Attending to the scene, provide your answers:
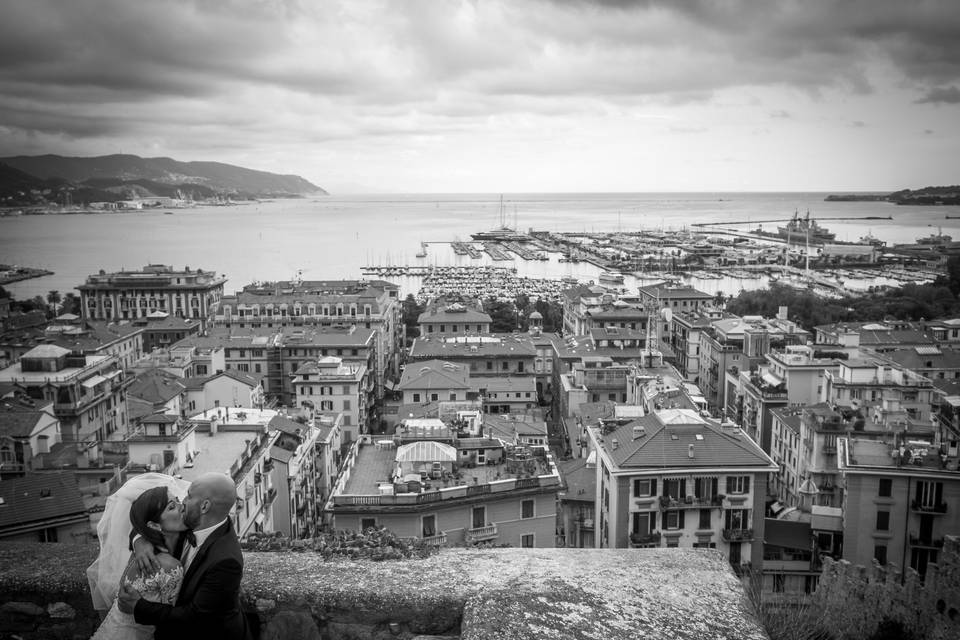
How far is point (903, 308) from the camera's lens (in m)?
45.0

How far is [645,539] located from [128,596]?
11943mm

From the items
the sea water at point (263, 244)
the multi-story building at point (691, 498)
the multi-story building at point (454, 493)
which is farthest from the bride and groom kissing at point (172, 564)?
the sea water at point (263, 244)

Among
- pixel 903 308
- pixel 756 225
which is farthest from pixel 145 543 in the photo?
pixel 756 225

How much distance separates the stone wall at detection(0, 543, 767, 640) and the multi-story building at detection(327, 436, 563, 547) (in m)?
9.44

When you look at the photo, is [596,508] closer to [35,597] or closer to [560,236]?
[35,597]

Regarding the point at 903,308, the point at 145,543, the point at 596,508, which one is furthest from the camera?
the point at 903,308

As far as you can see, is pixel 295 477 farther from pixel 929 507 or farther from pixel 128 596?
pixel 128 596

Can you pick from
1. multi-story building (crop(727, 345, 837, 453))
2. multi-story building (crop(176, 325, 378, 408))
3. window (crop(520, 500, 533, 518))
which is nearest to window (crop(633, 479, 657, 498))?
window (crop(520, 500, 533, 518))

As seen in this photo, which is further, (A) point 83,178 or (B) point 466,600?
(A) point 83,178

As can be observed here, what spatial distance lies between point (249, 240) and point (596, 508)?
12604cm

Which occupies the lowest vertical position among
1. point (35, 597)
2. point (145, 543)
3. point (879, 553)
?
point (879, 553)

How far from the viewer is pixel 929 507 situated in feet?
46.2

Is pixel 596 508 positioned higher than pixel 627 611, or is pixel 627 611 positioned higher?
pixel 627 611

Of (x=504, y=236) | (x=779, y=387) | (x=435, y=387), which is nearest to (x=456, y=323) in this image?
(x=435, y=387)
